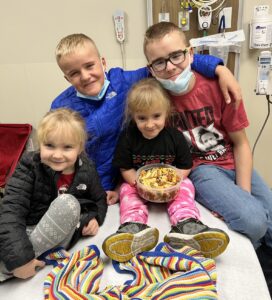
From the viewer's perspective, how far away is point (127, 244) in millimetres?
929

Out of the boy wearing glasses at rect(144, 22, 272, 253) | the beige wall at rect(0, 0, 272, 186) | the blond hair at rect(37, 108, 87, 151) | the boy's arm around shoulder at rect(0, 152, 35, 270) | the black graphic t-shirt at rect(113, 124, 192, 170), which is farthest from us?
the beige wall at rect(0, 0, 272, 186)

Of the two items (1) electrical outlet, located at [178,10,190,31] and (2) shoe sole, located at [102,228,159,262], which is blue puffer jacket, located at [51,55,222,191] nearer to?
(1) electrical outlet, located at [178,10,190,31]

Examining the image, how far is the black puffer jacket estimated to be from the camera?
882 millimetres

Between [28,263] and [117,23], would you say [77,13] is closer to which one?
[117,23]

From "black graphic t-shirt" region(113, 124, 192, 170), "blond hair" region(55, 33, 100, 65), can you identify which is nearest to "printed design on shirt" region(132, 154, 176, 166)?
"black graphic t-shirt" region(113, 124, 192, 170)

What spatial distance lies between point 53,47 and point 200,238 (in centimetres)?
129

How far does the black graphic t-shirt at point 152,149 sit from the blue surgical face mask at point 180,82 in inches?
6.6

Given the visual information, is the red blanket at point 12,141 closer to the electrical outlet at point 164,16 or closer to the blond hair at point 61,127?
the blond hair at point 61,127

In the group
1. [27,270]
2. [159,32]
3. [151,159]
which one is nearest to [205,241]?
[151,159]

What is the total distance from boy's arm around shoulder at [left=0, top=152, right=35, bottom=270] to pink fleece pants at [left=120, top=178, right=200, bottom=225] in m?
0.35

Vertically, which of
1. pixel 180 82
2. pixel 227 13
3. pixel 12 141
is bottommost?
pixel 12 141

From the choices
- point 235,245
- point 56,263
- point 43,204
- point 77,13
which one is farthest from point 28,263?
point 77,13

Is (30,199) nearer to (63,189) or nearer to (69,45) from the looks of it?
(63,189)

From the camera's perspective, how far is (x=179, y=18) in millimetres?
1461
